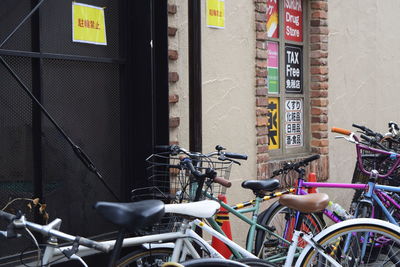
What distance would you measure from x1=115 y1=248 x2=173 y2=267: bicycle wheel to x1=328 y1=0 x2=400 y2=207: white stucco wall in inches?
174

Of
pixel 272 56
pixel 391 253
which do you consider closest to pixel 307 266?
pixel 391 253

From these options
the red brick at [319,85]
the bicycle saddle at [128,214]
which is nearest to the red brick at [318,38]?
the red brick at [319,85]

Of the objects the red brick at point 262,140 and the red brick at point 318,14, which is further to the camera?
the red brick at point 318,14

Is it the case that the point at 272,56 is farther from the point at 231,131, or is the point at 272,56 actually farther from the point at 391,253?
the point at 391,253

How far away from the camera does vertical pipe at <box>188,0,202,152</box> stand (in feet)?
16.9

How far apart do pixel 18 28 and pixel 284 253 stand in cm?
227

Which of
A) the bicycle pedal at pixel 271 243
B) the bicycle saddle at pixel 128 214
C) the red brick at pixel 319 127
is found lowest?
the bicycle pedal at pixel 271 243

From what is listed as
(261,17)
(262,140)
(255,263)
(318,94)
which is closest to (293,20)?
(318,94)

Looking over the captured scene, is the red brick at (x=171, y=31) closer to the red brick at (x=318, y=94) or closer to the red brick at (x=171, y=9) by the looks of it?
the red brick at (x=171, y=9)

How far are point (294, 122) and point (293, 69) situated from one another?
0.56 metres

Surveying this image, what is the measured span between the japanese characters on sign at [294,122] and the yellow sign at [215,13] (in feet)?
5.12

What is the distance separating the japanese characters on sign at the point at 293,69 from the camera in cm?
708

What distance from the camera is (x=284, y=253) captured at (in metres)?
4.62

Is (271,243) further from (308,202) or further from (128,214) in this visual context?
(128,214)
